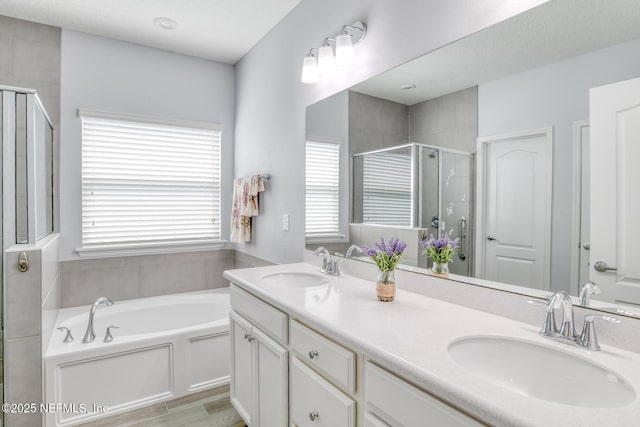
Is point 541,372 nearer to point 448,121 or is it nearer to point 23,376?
point 448,121

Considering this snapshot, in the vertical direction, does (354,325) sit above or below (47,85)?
below

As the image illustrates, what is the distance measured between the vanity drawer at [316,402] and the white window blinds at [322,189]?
940 mm

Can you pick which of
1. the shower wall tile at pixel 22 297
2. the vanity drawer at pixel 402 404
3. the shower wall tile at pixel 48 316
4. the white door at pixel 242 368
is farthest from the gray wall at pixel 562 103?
the shower wall tile at pixel 48 316

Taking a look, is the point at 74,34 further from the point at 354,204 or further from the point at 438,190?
the point at 438,190

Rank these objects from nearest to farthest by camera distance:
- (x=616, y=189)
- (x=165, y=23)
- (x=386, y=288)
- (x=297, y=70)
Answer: (x=616, y=189), (x=386, y=288), (x=297, y=70), (x=165, y=23)

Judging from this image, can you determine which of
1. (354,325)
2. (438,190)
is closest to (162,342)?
(354,325)

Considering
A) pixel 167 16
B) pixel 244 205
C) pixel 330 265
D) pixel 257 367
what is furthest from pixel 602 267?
pixel 167 16

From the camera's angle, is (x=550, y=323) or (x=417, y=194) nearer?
(x=550, y=323)

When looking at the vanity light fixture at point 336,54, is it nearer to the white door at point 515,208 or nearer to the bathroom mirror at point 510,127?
the bathroom mirror at point 510,127

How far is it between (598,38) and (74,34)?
3.33 metres

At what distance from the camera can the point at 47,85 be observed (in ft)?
8.85

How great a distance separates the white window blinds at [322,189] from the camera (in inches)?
84.0

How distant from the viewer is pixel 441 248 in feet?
4.92

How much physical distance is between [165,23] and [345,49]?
5.28ft
